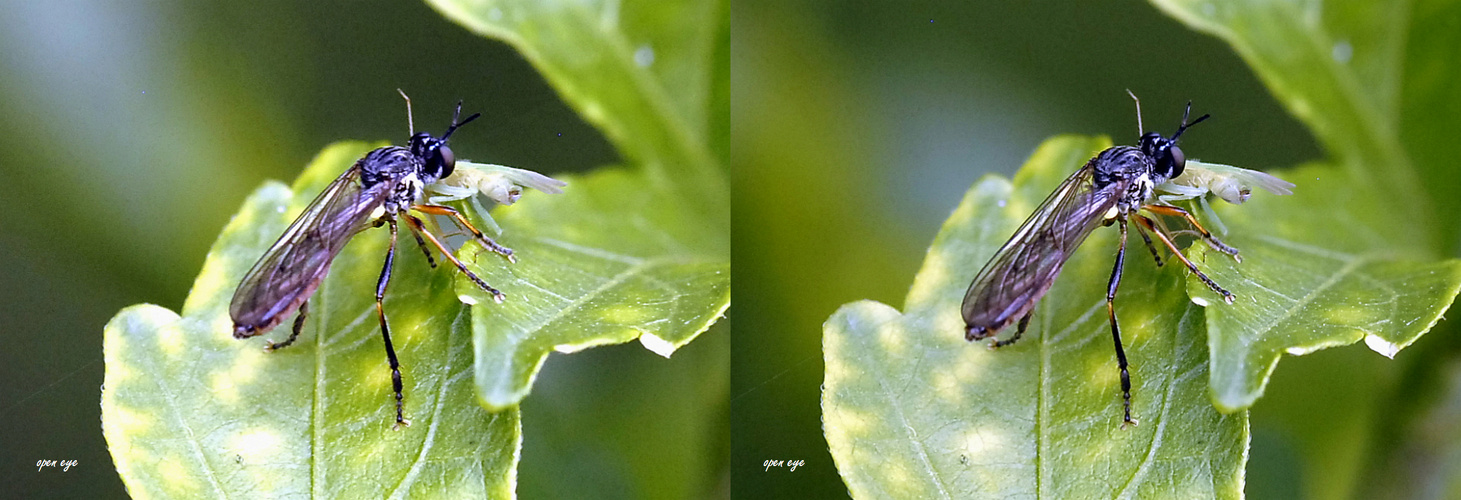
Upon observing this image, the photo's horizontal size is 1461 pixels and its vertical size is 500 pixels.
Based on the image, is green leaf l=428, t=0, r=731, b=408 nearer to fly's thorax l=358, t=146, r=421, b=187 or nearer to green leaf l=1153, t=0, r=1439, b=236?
fly's thorax l=358, t=146, r=421, b=187

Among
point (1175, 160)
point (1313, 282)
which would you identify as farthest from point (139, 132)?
point (1313, 282)

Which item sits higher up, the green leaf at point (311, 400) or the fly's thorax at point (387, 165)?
the fly's thorax at point (387, 165)

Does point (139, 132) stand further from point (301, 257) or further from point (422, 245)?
point (422, 245)

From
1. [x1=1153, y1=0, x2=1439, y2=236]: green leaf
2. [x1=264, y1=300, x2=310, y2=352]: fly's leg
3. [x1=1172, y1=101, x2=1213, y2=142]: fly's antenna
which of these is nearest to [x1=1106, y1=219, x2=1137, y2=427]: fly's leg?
[x1=1172, y1=101, x2=1213, y2=142]: fly's antenna

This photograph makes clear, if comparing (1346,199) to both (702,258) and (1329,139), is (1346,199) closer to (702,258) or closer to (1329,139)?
(1329,139)

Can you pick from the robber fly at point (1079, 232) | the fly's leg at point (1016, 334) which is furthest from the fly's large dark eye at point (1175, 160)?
the fly's leg at point (1016, 334)

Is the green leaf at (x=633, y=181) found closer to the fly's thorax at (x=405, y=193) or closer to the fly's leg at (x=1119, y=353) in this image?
the fly's thorax at (x=405, y=193)
